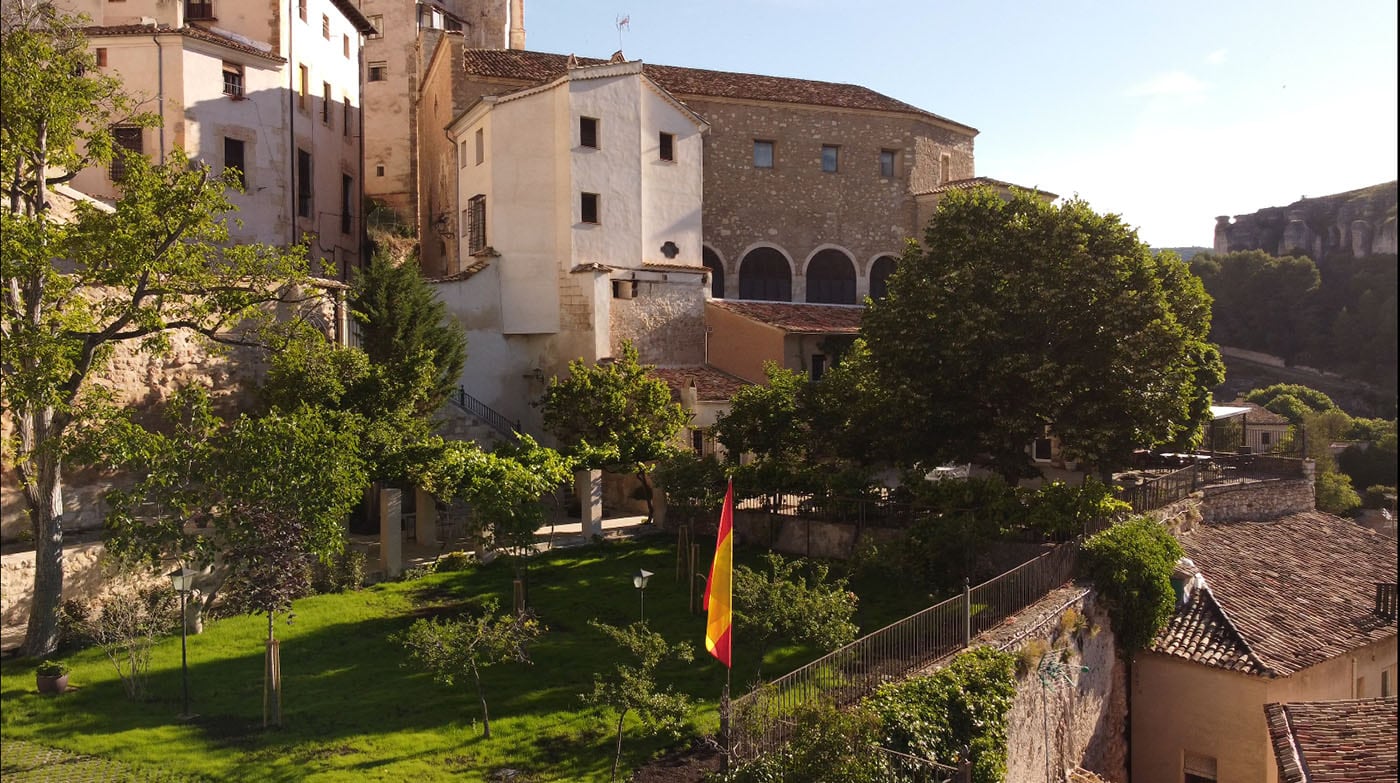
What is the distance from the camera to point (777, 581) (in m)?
15.2

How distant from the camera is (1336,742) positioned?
14.6 metres

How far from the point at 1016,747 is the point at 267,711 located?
9784 mm

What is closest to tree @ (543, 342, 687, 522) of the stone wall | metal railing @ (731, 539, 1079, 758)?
metal railing @ (731, 539, 1079, 758)

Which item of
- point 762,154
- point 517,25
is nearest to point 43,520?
point 762,154

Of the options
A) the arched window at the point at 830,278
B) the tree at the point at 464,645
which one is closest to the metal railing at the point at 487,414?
the tree at the point at 464,645

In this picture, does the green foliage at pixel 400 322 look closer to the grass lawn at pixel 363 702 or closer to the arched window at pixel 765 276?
the grass lawn at pixel 363 702

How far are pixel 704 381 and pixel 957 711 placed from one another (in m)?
17.3

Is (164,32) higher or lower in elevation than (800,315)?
higher

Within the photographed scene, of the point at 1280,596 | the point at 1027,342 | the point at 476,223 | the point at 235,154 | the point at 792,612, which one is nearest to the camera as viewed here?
the point at 792,612

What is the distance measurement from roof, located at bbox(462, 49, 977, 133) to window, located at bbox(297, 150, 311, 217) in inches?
252

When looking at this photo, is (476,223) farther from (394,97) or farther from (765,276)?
(394,97)

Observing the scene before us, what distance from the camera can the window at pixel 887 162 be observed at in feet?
131

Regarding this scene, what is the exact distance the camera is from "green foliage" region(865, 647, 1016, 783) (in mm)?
12508

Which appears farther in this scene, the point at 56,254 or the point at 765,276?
the point at 765,276
